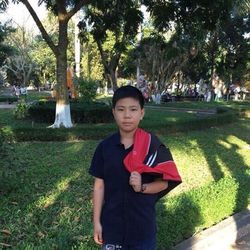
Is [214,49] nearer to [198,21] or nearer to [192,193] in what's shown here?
[198,21]

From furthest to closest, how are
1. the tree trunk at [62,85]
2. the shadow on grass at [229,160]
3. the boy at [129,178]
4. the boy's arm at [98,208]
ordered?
the tree trunk at [62,85] < the shadow on grass at [229,160] < the boy's arm at [98,208] < the boy at [129,178]

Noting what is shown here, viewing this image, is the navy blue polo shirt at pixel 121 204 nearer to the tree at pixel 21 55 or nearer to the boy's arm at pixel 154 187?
the boy's arm at pixel 154 187

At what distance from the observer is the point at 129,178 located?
264 centimetres

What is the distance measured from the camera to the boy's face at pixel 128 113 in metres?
2.73

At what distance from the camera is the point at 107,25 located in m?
16.7

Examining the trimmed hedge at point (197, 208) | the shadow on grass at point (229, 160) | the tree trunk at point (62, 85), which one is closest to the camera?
the trimmed hedge at point (197, 208)

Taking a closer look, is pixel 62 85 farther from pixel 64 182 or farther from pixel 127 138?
pixel 127 138

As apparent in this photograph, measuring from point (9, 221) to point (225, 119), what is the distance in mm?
13429

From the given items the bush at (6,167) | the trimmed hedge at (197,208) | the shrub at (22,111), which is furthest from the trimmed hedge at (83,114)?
the trimmed hedge at (197,208)

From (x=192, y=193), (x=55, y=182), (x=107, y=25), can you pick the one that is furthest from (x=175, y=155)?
(x=107, y=25)

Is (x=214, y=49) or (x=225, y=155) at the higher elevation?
(x=214, y=49)

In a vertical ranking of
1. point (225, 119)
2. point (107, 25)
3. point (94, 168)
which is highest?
point (107, 25)

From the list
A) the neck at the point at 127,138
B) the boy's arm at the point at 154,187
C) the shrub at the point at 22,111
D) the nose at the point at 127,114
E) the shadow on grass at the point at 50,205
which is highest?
the nose at the point at 127,114

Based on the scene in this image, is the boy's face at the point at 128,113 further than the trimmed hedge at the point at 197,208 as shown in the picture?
No
